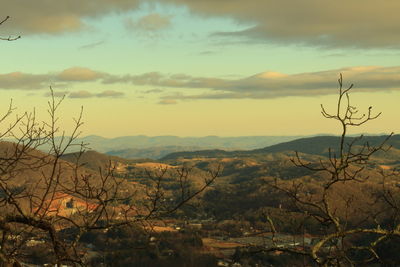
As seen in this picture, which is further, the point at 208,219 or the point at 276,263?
the point at 208,219

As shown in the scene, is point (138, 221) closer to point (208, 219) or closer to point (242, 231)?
point (242, 231)

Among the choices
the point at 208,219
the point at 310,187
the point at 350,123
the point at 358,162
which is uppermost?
the point at 350,123

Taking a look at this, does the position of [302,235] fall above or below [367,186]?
above

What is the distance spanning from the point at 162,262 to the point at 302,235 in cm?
7012

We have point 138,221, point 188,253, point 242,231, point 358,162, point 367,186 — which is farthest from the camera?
point 367,186

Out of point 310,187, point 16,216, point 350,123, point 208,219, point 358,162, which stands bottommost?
point 208,219

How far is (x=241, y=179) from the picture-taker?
177375 millimetres

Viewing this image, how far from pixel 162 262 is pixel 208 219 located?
51.3 meters

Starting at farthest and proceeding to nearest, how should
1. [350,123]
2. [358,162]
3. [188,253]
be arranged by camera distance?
[188,253]
[358,162]
[350,123]

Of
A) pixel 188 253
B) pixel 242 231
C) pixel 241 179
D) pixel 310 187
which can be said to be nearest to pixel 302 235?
pixel 188 253

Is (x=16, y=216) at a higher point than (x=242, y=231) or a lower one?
higher

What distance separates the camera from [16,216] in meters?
5.62

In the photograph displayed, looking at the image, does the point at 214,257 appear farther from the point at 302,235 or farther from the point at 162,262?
the point at 302,235

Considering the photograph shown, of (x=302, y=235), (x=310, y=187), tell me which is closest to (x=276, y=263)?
(x=310, y=187)
